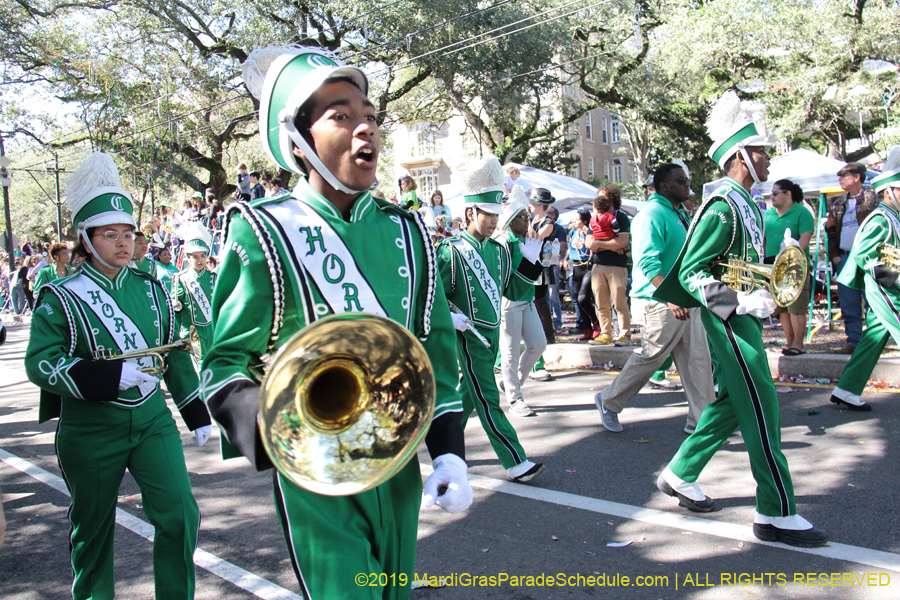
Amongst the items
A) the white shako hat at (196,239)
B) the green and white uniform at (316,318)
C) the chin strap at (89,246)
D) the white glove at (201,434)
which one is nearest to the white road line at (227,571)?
the white glove at (201,434)

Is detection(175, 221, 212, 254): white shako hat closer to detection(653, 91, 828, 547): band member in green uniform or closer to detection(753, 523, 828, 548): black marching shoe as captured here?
detection(653, 91, 828, 547): band member in green uniform

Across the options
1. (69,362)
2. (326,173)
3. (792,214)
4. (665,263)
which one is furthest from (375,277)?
(792,214)

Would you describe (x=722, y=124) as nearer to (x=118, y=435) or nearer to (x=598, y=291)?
(x=118, y=435)

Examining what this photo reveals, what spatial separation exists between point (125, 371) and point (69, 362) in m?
0.25

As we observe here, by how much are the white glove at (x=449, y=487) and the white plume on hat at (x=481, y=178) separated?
3.77 m

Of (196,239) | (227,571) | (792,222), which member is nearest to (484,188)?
(227,571)

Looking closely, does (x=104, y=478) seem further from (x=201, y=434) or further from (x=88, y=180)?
→ (x=88, y=180)

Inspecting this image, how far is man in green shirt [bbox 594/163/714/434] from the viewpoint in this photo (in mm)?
5781

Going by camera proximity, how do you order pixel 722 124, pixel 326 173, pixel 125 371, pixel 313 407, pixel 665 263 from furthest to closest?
pixel 665 263 → pixel 722 124 → pixel 125 371 → pixel 326 173 → pixel 313 407

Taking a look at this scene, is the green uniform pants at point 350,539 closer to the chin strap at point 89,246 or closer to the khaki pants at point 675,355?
the chin strap at point 89,246

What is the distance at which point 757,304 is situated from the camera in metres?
3.73

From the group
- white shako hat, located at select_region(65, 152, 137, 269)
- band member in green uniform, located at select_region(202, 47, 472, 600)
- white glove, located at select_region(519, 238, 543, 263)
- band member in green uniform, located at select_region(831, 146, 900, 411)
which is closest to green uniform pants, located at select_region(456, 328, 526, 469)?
white glove, located at select_region(519, 238, 543, 263)

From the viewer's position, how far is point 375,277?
2.05m

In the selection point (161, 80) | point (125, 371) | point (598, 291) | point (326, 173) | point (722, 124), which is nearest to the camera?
point (326, 173)
